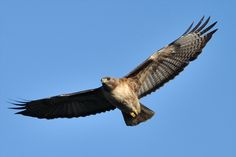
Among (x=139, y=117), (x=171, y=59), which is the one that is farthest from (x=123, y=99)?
(x=171, y=59)

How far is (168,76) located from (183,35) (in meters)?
1.08

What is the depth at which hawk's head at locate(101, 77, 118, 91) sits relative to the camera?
15.9 metres

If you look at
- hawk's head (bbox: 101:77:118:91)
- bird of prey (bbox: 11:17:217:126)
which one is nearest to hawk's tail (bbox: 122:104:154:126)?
bird of prey (bbox: 11:17:217:126)

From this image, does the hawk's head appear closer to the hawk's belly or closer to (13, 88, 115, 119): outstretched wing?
the hawk's belly

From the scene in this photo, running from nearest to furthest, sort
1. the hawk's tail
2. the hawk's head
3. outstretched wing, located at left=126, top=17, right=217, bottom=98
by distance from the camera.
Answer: the hawk's head
the hawk's tail
outstretched wing, located at left=126, top=17, right=217, bottom=98

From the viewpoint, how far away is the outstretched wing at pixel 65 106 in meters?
17.1

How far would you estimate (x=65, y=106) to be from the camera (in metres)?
17.3

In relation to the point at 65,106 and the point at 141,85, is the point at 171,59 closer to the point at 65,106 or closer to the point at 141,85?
the point at 141,85

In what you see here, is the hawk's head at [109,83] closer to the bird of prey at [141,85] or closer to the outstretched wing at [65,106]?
the bird of prey at [141,85]

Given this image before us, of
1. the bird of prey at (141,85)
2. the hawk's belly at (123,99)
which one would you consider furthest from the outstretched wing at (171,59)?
the hawk's belly at (123,99)

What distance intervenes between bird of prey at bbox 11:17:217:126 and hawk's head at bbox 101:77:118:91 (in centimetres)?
41

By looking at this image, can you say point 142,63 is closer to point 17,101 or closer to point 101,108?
point 101,108

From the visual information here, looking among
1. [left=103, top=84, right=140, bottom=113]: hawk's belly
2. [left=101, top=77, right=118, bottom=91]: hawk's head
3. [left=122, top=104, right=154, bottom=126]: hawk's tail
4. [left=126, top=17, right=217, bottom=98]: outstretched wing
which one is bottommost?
[left=122, top=104, right=154, bottom=126]: hawk's tail

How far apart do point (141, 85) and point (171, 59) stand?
97 centimetres
